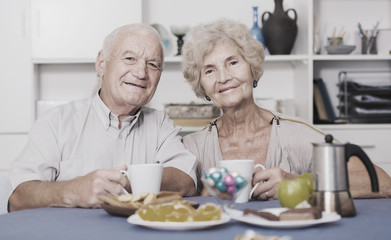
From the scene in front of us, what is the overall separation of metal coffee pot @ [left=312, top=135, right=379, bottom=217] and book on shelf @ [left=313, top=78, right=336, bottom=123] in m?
2.20

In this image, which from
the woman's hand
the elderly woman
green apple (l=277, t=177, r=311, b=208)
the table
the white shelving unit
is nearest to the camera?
the table

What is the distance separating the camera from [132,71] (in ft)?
6.57

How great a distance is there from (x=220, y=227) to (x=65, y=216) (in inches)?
16.3

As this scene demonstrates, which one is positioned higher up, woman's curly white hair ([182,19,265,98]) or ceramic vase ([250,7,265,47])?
ceramic vase ([250,7,265,47])

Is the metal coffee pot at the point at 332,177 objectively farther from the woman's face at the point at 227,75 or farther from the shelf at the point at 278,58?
the shelf at the point at 278,58

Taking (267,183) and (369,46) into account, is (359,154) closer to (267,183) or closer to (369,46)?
(267,183)

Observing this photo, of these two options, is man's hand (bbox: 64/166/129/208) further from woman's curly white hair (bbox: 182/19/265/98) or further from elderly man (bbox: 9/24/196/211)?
→ woman's curly white hair (bbox: 182/19/265/98)

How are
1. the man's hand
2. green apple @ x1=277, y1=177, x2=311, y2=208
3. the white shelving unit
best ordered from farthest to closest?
the white shelving unit → the man's hand → green apple @ x1=277, y1=177, x2=311, y2=208

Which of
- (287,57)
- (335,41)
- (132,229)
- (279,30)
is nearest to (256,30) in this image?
(279,30)

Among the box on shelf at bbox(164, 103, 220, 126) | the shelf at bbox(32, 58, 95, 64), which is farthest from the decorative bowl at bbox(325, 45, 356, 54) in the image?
the shelf at bbox(32, 58, 95, 64)

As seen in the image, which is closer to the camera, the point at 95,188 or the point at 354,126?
the point at 95,188

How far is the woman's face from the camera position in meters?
2.21

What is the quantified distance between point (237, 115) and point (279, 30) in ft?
4.38

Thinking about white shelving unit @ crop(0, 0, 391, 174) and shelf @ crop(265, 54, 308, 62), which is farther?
white shelving unit @ crop(0, 0, 391, 174)
